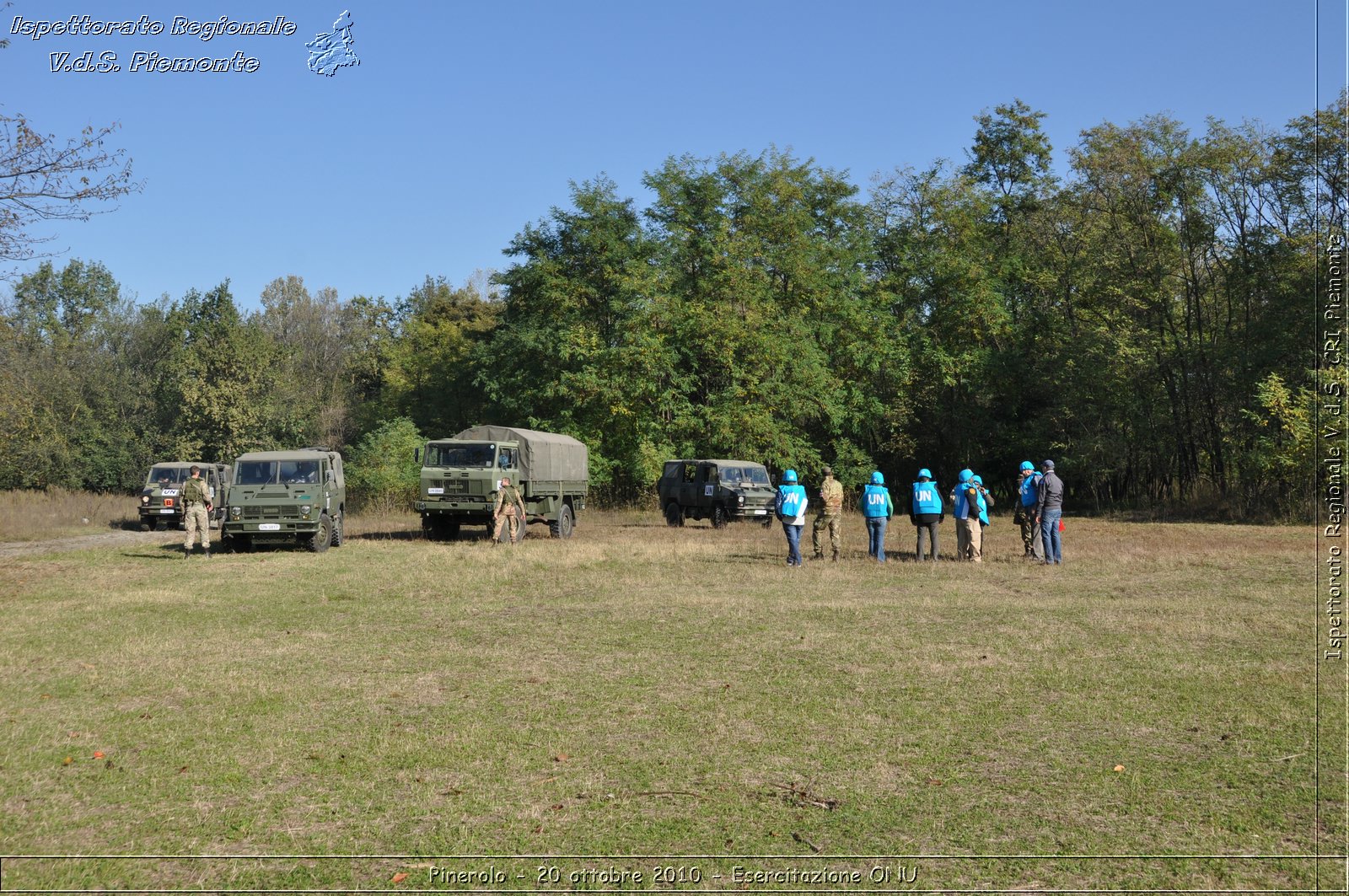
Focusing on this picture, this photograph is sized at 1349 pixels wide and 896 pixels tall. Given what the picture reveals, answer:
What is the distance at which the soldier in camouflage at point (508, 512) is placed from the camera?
24609 millimetres

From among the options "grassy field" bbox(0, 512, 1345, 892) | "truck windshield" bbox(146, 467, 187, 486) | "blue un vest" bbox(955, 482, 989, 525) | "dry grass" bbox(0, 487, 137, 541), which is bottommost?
"grassy field" bbox(0, 512, 1345, 892)

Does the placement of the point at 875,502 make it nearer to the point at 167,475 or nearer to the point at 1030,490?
the point at 1030,490

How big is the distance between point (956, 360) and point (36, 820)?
143 feet

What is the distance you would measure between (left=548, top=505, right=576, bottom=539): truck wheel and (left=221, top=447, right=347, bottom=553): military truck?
5430 mm

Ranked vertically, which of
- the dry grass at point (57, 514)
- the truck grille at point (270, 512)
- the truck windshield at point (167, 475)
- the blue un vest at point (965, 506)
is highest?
the truck windshield at point (167, 475)

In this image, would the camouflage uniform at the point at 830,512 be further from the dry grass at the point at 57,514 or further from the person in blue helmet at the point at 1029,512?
the dry grass at the point at 57,514

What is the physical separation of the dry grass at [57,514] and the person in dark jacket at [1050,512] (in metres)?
24.8

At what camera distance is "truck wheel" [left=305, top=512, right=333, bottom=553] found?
23.3 m

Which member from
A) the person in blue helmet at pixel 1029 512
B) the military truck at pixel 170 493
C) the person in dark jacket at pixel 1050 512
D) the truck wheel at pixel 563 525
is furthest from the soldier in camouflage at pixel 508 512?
the person in dark jacket at pixel 1050 512

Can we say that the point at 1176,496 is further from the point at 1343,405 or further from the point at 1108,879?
the point at 1108,879

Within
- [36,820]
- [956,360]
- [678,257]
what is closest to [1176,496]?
[956,360]

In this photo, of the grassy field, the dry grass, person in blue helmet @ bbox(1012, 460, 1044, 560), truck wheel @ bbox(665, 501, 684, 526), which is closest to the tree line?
the dry grass

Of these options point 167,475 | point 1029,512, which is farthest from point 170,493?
point 1029,512

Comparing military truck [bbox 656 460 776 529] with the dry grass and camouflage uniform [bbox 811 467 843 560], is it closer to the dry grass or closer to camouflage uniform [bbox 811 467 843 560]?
camouflage uniform [bbox 811 467 843 560]
